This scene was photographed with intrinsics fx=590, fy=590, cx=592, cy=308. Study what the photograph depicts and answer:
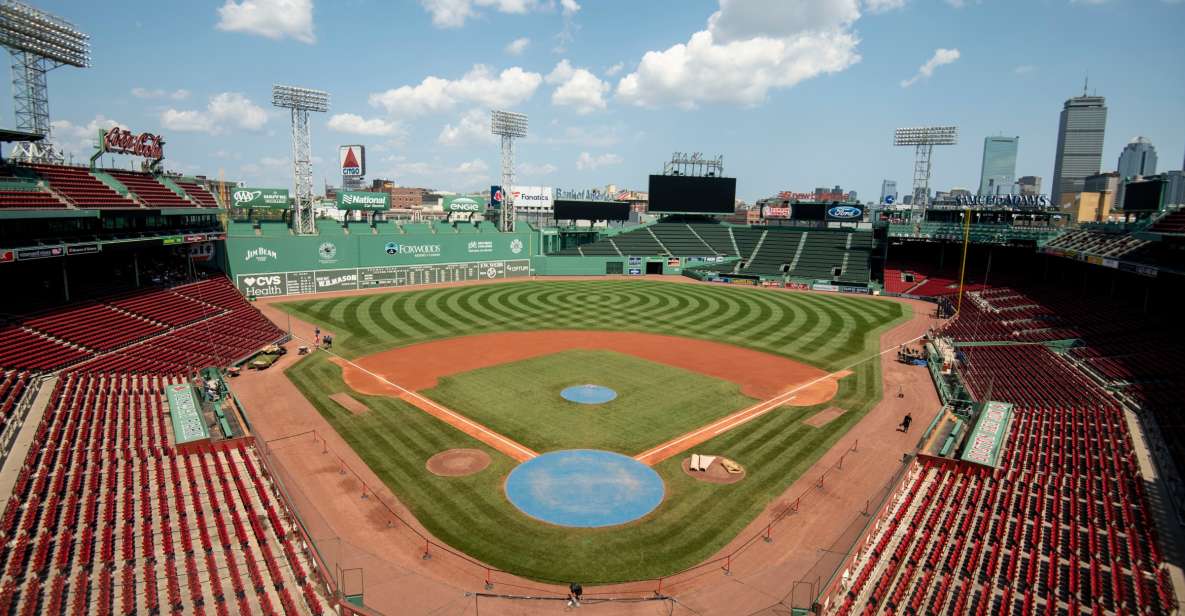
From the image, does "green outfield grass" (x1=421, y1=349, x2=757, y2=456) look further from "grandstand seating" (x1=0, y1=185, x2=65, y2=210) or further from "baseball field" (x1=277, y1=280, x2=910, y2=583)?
"grandstand seating" (x1=0, y1=185, x2=65, y2=210)

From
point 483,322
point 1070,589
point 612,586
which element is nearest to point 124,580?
point 612,586

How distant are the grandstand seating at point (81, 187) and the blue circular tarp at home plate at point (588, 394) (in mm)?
32330

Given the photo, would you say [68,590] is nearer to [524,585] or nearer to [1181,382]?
[524,585]

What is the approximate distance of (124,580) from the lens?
14.8m

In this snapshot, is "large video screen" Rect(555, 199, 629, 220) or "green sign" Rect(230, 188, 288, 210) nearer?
"green sign" Rect(230, 188, 288, 210)

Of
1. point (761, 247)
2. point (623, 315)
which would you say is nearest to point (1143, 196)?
point (761, 247)

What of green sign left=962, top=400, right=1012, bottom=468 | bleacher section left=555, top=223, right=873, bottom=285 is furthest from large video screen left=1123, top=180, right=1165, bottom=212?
green sign left=962, top=400, right=1012, bottom=468

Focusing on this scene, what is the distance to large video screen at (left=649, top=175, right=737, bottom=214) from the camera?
3797 inches

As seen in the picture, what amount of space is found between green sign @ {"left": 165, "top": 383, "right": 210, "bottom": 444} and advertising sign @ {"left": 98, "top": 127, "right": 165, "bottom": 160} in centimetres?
2520

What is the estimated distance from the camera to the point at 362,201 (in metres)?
70.4

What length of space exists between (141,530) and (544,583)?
1167 cm

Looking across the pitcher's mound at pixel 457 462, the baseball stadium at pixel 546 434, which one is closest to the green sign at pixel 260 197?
the baseball stadium at pixel 546 434

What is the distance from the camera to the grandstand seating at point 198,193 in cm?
5084

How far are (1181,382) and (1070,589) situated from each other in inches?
795
